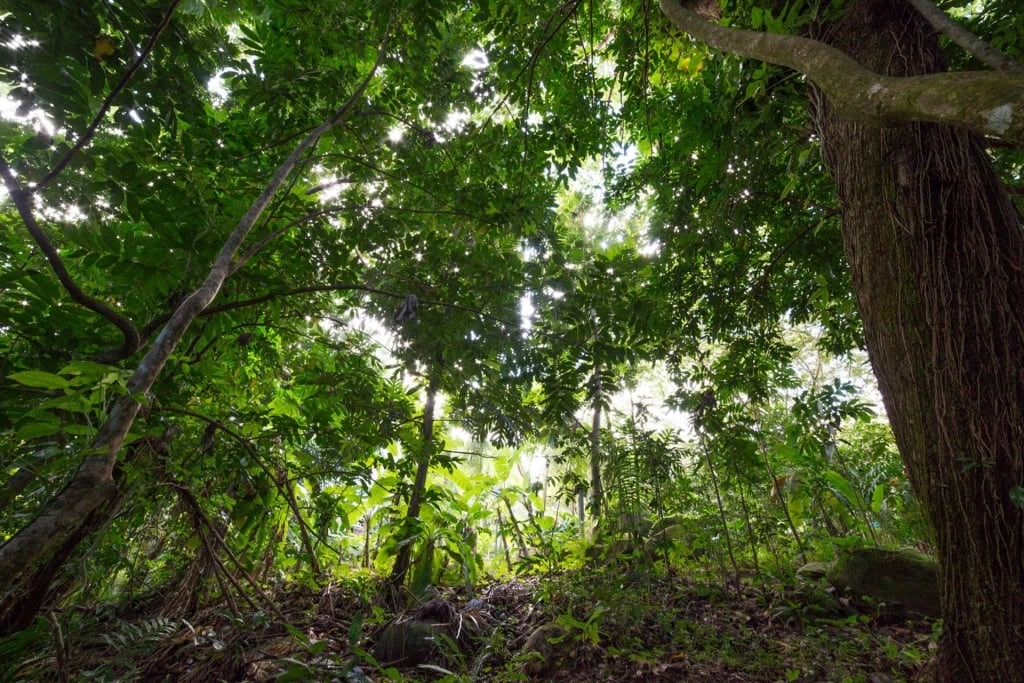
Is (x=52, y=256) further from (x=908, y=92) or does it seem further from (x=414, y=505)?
(x=414, y=505)

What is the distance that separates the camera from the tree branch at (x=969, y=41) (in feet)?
4.35

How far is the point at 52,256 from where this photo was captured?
61.6 inches

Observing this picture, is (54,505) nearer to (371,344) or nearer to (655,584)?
(371,344)

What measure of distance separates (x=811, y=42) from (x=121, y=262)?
137 inches

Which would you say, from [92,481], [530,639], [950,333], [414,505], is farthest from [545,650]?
[950,333]

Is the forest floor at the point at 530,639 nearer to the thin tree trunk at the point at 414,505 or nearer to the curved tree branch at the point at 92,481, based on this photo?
the thin tree trunk at the point at 414,505

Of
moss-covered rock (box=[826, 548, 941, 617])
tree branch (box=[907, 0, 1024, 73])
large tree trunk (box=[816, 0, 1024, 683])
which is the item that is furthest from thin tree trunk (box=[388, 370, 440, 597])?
moss-covered rock (box=[826, 548, 941, 617])

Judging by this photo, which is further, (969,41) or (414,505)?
(414,505)

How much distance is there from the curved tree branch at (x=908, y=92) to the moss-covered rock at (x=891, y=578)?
13.1 ft

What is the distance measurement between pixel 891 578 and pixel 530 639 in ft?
10.4

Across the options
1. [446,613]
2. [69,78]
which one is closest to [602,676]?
[446,613]

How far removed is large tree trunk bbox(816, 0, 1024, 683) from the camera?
71.9 inches

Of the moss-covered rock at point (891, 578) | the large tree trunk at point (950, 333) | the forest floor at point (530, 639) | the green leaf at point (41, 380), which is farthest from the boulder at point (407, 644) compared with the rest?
the moss-covered rock at point (891, 578)

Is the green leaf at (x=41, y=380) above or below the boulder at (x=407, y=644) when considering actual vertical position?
above
